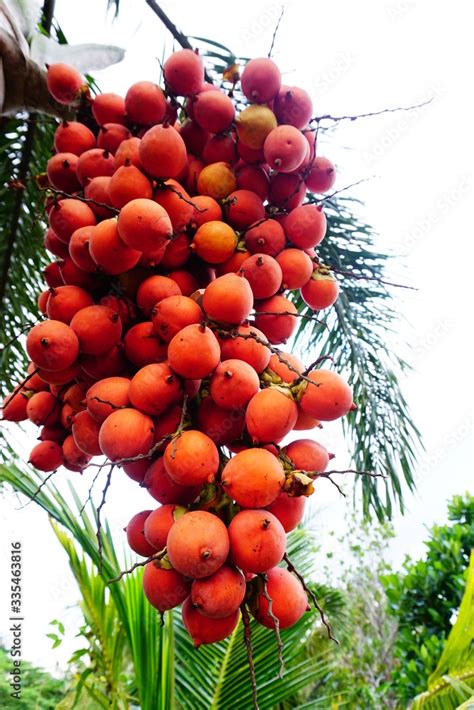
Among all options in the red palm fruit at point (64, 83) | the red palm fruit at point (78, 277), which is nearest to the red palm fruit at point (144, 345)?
Answer: the red palm fruit at point (78, 277)

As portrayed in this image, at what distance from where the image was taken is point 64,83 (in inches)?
42.9

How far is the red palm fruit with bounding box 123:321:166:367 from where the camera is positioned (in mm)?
808

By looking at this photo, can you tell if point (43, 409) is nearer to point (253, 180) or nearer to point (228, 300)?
point (228, 300)

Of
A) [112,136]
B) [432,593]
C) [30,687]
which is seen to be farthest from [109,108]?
[30,687]

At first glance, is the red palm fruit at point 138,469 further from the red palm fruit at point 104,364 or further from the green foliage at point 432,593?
the green foliage at point 432,593

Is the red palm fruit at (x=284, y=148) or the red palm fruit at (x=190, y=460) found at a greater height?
the red palm fruit at (x=284, y=148)

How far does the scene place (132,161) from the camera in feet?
2.89

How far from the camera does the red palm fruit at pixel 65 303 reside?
829 mm

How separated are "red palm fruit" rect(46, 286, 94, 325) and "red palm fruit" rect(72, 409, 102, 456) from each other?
0.14 metres

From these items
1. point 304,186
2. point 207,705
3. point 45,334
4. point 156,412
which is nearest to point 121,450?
point 156,412

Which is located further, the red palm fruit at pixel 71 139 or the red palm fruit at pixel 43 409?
the red palm fruit at pixel 71 139

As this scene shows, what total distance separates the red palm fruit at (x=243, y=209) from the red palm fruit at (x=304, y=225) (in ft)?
0.17

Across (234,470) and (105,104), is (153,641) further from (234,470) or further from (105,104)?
(105,104)
